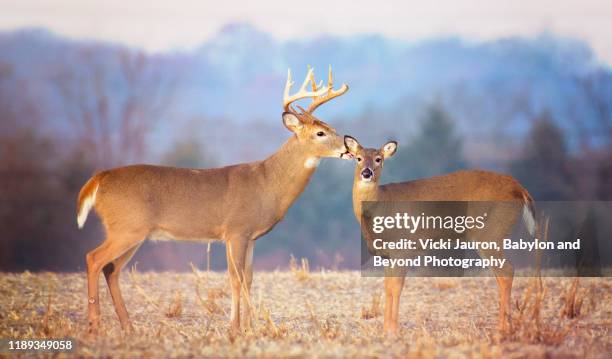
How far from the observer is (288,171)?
30.9 ft

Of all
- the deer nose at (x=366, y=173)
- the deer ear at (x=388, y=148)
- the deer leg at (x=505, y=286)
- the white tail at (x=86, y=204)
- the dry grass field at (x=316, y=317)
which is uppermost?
the deer ear at (x=388, y=148)

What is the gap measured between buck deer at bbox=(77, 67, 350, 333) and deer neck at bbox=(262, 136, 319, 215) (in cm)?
1

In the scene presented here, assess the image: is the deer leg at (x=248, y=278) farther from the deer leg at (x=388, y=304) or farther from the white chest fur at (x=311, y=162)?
the deer leg at (x=388, y=304)

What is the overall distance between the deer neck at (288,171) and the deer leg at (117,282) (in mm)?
1551

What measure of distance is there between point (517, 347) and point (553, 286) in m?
4.20

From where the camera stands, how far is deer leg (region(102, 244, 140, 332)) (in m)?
8.84

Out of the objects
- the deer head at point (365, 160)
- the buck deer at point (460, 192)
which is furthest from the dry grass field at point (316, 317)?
the deer head at point (365, 160)

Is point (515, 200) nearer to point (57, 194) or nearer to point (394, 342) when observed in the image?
point (394, 342)

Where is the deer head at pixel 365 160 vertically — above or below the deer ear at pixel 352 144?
below

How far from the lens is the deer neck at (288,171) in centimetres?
935

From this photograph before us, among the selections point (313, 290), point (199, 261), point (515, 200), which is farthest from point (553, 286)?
point (199, 261)

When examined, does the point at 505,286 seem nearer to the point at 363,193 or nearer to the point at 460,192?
the point at 460,192

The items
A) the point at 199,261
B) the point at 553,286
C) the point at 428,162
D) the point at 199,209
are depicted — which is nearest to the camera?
the point at 199,209

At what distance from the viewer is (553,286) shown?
11.2 metres
